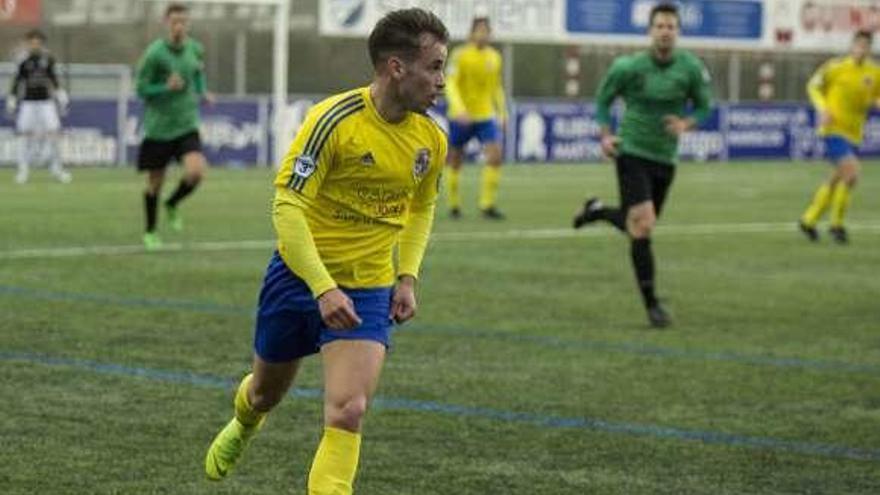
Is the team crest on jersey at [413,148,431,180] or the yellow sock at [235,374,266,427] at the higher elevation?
the team crest on jersey at [413,148,431,180]

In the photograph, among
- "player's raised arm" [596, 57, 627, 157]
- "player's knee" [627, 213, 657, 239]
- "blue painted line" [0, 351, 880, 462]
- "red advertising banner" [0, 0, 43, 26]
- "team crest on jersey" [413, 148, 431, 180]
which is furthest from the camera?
"red advertising banner" [0, 0, 43, 26]

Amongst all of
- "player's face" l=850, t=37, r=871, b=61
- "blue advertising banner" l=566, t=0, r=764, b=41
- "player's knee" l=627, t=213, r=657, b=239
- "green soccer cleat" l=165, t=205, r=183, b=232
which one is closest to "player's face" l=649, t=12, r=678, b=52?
"player's knee" l=627, t=213, r=657, b=239

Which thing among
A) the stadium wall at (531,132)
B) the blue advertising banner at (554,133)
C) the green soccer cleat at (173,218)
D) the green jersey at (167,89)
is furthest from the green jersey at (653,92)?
the blue advertising banner at (554,133)

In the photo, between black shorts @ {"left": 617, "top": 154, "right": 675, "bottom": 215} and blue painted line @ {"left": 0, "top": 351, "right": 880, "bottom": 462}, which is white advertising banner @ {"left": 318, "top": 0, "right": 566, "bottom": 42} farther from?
blue painted line @ {"left": 0, "top": 351, "right": 880, "bottom": 462}

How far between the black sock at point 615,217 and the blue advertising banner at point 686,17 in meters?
27.9

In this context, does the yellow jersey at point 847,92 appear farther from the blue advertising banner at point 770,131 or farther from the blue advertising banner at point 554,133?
the blue advertising banner at point 770,131

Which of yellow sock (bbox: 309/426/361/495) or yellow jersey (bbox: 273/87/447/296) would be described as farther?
yellow jersey (bbox: 273/87/447/296)

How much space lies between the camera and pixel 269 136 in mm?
37406

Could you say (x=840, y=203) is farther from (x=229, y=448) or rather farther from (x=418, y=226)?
(x=418, y=226)

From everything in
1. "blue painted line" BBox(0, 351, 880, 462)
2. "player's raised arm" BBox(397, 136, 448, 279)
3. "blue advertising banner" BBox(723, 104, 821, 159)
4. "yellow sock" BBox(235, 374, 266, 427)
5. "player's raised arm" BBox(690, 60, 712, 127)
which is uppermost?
"player's raised arm" BBox(690, 60, 712, 127)

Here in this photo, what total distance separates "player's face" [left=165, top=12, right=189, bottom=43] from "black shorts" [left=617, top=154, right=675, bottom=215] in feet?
19.5

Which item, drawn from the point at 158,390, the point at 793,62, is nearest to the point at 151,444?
the point at 158,390

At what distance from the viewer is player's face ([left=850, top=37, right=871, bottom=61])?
75.3 ft

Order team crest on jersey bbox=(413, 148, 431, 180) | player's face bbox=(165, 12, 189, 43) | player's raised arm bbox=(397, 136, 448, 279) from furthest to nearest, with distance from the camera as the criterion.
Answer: player's face bbox=(165, 12, 189, 43) < player's raised arm bbox=(397, 136, 448, 279) < team crest on jersey bbox=(413, 148, 431, 180)
